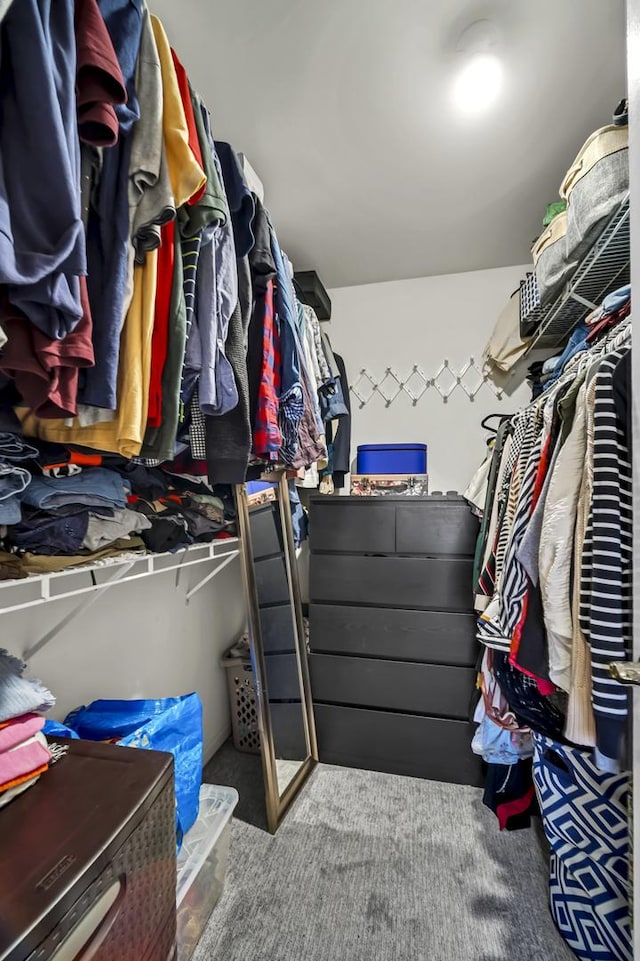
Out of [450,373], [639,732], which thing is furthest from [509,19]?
[639,732]

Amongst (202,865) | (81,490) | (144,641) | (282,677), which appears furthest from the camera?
(282,677)

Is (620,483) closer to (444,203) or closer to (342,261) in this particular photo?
(444,203)

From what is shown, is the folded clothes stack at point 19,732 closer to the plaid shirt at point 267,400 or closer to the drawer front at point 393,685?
the plaid shirt at point 267,400

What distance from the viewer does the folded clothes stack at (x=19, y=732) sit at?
2.38 ft

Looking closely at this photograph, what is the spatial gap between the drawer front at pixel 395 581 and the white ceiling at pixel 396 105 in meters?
1.63

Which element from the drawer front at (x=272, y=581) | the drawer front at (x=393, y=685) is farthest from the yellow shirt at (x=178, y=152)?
the drawer front at (x=393, y=685)

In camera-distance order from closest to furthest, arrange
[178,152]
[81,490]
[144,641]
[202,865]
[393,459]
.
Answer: [178,152] < [81,490] < [202,865] < [144,641] < [393,459]

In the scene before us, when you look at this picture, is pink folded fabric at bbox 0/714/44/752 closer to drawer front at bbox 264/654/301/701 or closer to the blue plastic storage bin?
drawer front at bbox 264/654/301/701

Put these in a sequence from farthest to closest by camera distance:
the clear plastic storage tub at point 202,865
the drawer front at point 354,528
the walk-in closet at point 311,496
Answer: the drawer front at point 354,528
the clear plastic storage tub at point 202,865
the walk-in closet at point 311,496

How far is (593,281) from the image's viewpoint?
4.65 feet

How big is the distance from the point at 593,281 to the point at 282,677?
1.92 metres

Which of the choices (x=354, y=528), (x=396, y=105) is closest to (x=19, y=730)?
(x=354, y=528)

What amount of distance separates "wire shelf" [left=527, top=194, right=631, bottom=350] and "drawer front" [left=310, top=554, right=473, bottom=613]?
1.09m

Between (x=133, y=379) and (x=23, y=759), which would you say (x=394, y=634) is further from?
(x=133, y=379)
